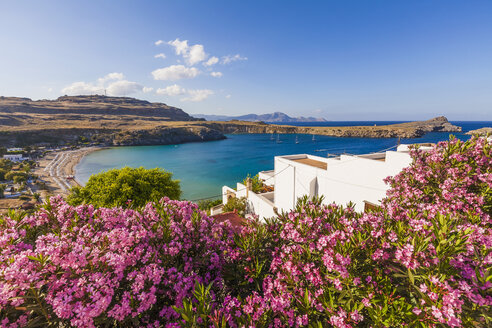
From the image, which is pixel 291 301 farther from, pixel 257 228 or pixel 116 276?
pixel 116 276

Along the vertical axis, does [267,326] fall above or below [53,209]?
below

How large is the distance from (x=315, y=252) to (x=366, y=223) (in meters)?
1.19

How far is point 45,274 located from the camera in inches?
120

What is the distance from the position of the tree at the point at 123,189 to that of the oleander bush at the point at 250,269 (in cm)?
1171

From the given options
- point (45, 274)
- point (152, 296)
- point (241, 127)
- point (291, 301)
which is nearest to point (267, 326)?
point (291, 301)

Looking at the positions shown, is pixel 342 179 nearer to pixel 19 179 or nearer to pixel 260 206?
pixel 260 206

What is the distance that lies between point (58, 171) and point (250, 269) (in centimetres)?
7122

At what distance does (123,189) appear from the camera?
15.6 m

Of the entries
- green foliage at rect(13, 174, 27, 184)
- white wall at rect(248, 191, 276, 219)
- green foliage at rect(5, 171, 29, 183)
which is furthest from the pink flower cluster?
green foliage at rect(5, 171, 29, 183)

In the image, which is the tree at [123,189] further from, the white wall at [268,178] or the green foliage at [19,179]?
the green foliage at [19,179]

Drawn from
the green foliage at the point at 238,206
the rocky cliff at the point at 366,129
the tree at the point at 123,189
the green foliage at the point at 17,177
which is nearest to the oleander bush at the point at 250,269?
the tree at the point at 123,189

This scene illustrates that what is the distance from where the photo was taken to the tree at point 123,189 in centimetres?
1535

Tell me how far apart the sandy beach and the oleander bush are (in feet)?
124

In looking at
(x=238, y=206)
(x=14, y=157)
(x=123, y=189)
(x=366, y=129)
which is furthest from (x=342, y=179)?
(x=366, y=129)
